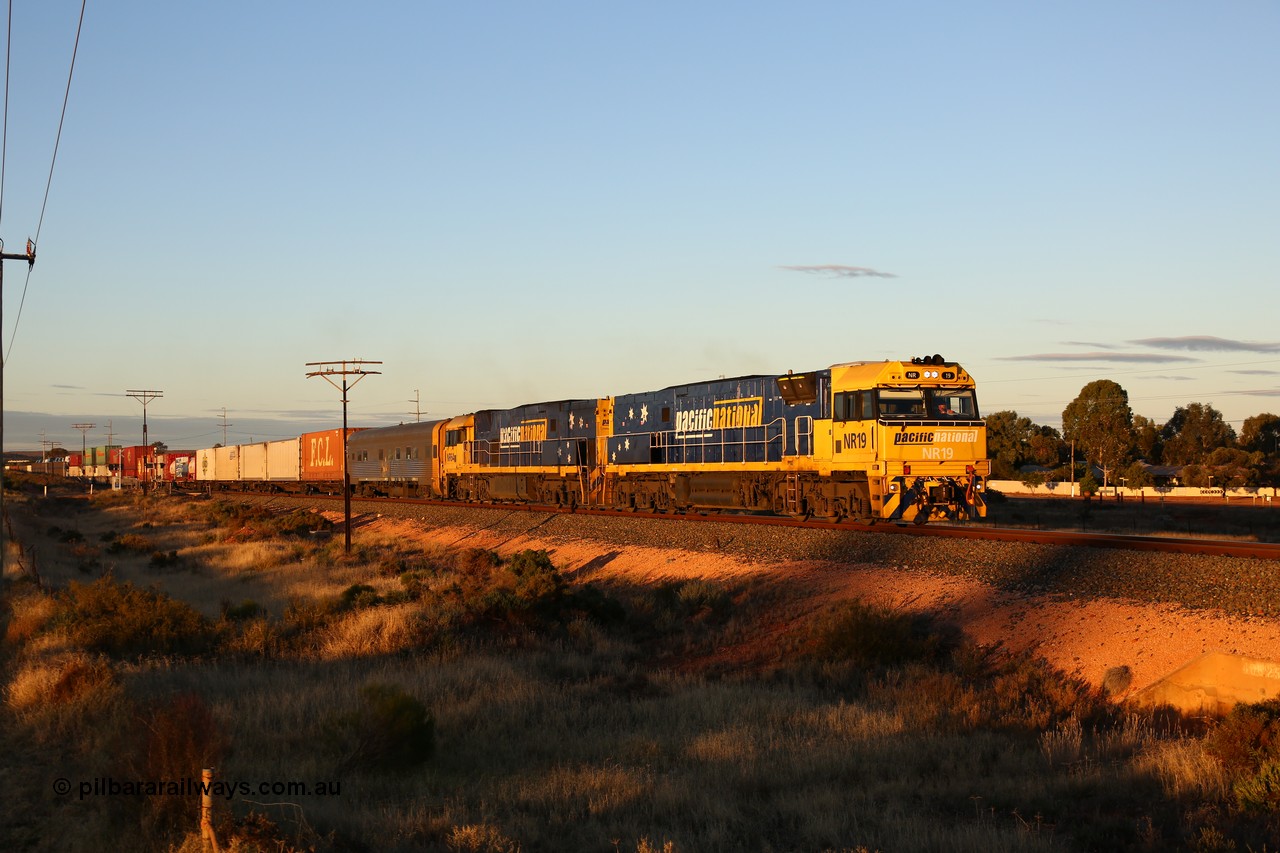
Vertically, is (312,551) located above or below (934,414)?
below

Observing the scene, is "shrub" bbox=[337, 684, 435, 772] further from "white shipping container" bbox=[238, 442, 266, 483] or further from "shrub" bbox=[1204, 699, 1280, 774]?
"white shipping container" bbox=[238, 442, 266, 483]

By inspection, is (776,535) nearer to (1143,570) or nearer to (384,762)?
(1143,570)

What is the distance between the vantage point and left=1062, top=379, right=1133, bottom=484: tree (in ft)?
347

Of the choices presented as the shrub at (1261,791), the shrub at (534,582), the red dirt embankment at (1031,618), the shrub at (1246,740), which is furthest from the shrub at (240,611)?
the shrub at (1261,791)

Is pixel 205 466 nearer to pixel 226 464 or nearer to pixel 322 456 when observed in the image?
pixel 226 464

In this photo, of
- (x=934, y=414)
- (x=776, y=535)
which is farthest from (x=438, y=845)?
(x=934, y=414)

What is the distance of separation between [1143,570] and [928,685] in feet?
17.9

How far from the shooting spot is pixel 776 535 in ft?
79.0

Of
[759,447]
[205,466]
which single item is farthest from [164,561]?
[205,466]

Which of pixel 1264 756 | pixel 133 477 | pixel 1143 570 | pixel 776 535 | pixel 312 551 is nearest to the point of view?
pixel 1264 756

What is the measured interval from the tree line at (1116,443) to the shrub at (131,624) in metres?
82.6

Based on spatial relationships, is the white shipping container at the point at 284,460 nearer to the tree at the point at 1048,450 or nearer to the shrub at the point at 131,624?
the shrub at the point at 131,624

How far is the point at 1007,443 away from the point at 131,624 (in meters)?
106

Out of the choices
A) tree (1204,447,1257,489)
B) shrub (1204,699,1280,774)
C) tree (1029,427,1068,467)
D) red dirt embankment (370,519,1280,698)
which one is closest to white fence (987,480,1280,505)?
tree (1204,447,1257,489)
